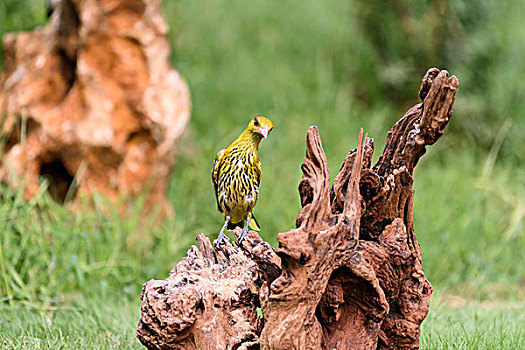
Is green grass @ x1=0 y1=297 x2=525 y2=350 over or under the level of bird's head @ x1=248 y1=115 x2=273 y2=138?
under

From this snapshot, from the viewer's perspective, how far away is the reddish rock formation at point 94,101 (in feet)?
18.6

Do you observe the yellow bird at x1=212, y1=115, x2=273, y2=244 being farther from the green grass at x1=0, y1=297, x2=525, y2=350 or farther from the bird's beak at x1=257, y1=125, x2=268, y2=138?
the green grass at x1=0, y1=297, x2=525, y2=350

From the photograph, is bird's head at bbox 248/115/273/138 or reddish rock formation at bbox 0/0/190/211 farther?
reddish rock formation at bbox 0/0/190/211

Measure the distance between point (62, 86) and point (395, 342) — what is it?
424 cm

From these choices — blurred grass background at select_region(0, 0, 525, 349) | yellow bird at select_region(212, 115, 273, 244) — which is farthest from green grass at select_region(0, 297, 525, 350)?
yellow bird at select_region(212, 115, 273, 244)

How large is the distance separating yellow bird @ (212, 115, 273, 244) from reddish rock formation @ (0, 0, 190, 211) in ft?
8.56

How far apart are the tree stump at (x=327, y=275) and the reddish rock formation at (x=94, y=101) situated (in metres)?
2.99

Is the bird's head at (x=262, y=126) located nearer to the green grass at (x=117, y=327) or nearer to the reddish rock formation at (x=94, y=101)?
the green grass at (x=117, y=327)

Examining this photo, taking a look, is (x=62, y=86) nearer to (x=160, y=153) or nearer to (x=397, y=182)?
(x=160, y=153)

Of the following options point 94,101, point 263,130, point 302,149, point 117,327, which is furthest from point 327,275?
point 302,149

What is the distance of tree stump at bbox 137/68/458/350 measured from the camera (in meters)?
2.64

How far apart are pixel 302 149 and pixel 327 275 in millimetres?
5122

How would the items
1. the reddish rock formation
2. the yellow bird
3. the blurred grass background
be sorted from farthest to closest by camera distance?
the reddish rock formation
the blurred grass background
the yellow bird

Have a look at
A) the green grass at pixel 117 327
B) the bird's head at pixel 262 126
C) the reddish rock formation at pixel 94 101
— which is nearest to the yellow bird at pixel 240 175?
the bird's head at pixel 262 126
